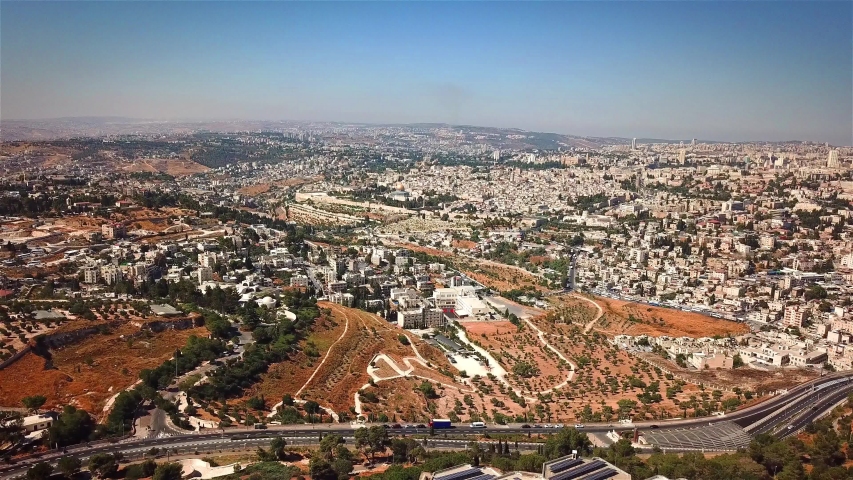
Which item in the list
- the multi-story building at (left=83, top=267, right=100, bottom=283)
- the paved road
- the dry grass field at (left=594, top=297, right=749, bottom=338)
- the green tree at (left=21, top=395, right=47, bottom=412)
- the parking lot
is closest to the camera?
the paved road

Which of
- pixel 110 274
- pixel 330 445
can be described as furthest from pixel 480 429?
pixel 110 274

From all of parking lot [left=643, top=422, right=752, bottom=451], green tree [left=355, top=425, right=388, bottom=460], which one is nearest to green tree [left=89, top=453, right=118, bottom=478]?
green tree [left=355, top=425, right=388, bottom=460]

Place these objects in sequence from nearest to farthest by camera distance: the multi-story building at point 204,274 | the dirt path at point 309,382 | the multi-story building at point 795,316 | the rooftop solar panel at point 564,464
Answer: the rooftop solar panel at point 564,464 < the dirt path at point 309,382 < the multi-story building at point 795,316 < the multi-story building at point 204,274

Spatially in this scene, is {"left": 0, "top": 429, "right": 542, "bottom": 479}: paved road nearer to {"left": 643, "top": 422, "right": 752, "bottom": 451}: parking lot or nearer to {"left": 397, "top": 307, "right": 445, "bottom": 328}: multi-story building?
{"left": 643, "top": 422, "right": 752, "bottom": 451}: parking lot

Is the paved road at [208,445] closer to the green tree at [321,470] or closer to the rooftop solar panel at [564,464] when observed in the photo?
the green tree at [321,470]

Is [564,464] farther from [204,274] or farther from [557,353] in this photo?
[204,274]

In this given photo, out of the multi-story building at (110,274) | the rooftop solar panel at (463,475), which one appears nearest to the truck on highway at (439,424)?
the rooftop solar panel at (463,475)
